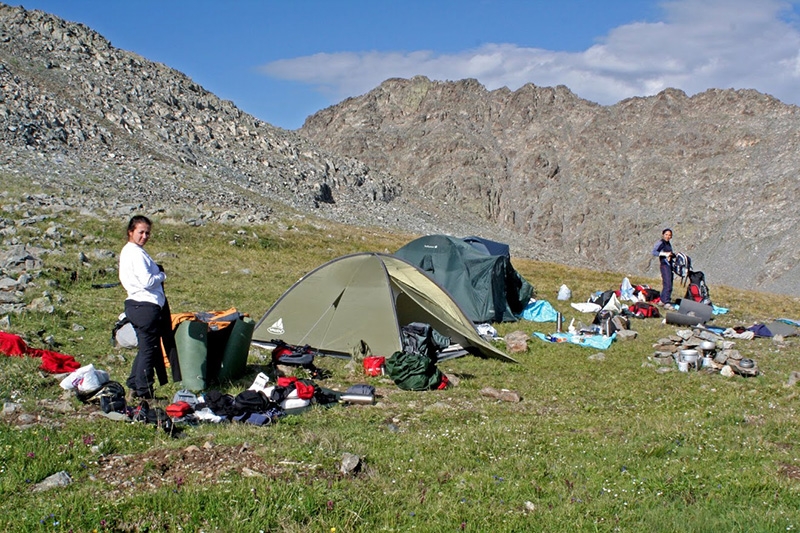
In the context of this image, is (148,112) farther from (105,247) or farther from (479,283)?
(479,283)

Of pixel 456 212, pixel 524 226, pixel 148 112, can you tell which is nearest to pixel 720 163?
pixel 524 226

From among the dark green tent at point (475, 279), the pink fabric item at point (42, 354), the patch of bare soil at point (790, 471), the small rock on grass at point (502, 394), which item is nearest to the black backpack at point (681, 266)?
the dark green tent at point (475, 279)

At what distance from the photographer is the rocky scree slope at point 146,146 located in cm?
3941

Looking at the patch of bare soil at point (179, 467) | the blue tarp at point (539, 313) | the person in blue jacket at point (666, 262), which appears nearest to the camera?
the patch of bare soil at point (179, 467)

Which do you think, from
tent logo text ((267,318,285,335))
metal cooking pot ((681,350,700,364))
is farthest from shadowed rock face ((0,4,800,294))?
metal cooking pot ((681,350,700,364))

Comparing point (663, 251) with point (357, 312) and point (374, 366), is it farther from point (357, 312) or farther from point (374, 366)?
point (374, 366)

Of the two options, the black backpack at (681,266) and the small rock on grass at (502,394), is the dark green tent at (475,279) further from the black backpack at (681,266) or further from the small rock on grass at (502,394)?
the small rock on grass at (502,394)

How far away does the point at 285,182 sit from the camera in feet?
210

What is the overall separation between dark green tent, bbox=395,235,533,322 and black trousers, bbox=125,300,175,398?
30.4ft

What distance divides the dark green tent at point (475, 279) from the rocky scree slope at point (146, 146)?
1454 cm

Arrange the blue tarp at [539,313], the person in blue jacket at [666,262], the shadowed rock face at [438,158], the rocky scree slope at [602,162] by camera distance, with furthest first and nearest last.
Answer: the rocky scree slope at [602,162] < the shadowed rock face at [438,158] < the person in blue jacket at [666,262] < the blue tarp at [539,313]

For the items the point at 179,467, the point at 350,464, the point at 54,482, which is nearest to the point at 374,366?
the point at 350,464

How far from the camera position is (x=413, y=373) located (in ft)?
33.6

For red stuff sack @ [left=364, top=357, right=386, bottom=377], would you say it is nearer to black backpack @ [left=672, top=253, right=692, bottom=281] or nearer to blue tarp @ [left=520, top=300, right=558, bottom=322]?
blue tarp @ [left=520, top=300, right=558, bottom=322]
